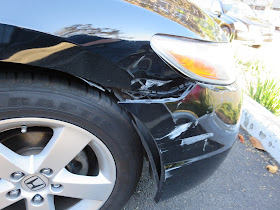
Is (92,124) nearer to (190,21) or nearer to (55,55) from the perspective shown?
(55,55)

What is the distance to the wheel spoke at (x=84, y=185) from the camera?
4.44 ft

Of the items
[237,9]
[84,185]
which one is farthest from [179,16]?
[237,9]

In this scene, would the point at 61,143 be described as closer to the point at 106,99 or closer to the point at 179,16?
the point at 106,99

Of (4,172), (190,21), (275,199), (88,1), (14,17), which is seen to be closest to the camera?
(14,17)

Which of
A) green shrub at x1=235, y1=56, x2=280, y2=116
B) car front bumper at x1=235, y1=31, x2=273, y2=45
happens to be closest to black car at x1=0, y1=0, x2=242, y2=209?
green shrub at x1=235, y1=56, x2=280, y2=116

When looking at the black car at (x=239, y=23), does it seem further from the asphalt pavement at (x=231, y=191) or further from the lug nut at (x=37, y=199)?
the lug nut at (x=37, y=199)

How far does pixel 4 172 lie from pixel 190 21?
130cm

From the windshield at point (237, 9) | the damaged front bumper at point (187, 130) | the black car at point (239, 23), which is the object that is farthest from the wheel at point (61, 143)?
the windshield at point (237, 9)

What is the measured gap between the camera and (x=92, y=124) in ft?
4.00

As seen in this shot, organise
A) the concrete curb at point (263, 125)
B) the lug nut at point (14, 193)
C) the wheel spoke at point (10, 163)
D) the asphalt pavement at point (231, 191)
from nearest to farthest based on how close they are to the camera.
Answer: the wheel spoke at point (10, 163) → the lug nut at point (14, 193) → the asphalt pavement at point (231, 191) → the concrete curb at point (263, 125)

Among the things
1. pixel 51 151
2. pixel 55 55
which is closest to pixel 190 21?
pixel 55 55

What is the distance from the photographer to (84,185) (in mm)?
1396

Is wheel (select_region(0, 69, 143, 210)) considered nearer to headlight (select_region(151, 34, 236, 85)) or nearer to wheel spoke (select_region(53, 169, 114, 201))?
wheel spoke (select_region(53, 169, 114, 201))

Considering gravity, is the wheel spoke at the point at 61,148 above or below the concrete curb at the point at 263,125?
above
